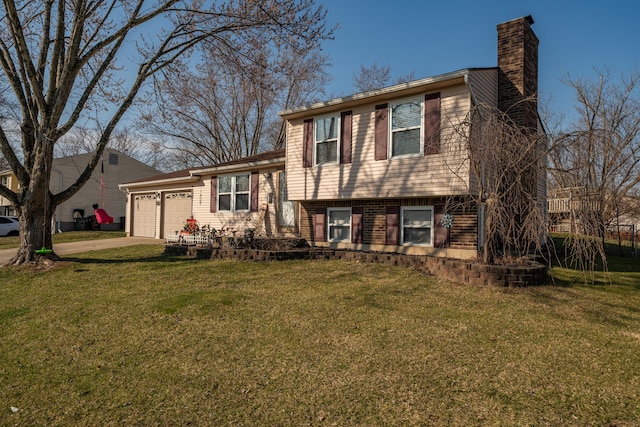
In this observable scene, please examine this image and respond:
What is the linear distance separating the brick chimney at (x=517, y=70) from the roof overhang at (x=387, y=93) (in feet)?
9.03

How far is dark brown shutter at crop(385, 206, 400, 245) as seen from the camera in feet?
36.3

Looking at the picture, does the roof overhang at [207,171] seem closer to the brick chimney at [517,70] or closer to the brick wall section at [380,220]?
the brick wall section at [380,220]

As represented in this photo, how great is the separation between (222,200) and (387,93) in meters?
8.62

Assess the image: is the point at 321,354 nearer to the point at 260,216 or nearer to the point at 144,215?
the point at 260,216

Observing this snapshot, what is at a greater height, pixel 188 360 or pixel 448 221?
pixel 448 221

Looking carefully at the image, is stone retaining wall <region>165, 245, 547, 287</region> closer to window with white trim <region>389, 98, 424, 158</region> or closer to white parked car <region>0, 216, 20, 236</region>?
window with white trim <region>389, 98, 424, 158</region>

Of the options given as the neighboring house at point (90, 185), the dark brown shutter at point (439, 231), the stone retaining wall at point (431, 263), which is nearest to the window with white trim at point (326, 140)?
the stone retaining wall at point (431, 263)

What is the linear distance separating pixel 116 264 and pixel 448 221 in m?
9.17

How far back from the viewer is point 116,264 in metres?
10.6

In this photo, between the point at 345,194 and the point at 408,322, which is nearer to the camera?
the point at 408,322

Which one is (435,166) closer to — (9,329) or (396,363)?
(396,363)

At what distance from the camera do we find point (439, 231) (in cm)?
1027

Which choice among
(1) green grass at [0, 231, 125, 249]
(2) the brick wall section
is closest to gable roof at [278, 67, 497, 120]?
(2) the brick wall section

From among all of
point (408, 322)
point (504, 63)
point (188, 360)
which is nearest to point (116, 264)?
point (188, 360)
